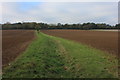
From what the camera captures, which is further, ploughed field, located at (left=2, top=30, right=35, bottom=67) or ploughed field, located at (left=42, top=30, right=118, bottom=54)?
ploughed field, located at (left=42, top=30, right=118, bottom=54)

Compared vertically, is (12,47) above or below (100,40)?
below

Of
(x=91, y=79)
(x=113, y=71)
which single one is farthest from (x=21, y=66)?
(x=113, y=71)

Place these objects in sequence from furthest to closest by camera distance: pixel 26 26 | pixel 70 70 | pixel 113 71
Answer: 1. pixel 26 26
2. pixel 70 70
3. pixel 113 71

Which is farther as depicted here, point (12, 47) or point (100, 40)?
point (100, 40)

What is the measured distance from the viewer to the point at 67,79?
6.91m

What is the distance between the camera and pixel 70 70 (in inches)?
333

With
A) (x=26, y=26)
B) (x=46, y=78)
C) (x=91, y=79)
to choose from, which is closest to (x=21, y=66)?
(x=46, y=78)

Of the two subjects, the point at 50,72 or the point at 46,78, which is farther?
the point at 50,72

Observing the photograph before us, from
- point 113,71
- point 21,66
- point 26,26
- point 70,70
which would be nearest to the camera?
point 113,71

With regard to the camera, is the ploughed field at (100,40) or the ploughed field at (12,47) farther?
the ploughed field at (100,40)

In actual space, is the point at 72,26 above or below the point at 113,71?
above

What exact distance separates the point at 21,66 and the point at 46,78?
2.52 m

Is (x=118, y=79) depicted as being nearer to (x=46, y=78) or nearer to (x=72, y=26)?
(x=46, y=78)

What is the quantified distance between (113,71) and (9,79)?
15.2 ft
